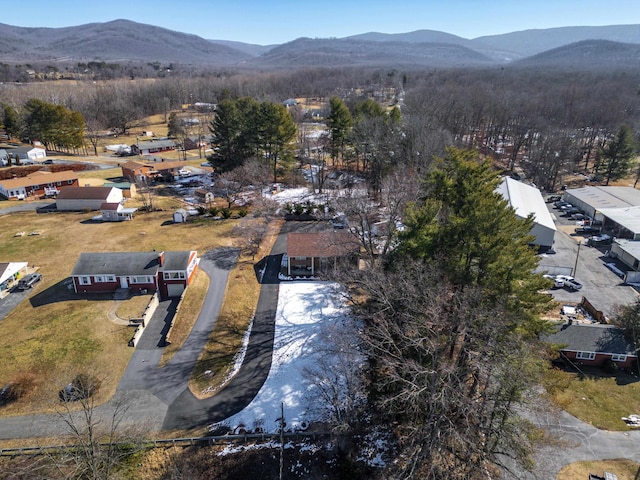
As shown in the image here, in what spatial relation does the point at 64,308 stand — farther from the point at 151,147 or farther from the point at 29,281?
the point at 151,147

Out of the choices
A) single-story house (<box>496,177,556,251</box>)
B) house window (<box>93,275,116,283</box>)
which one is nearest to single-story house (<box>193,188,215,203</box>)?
house window (<box>93,275,116,283</box>)

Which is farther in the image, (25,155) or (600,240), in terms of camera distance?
(25,155)

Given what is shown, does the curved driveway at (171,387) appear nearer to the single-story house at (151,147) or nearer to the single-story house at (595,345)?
the single-story house at (595,345)

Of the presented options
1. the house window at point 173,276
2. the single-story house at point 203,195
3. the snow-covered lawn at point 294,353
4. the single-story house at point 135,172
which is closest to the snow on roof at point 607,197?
the snow-covered lawn at point 294,353

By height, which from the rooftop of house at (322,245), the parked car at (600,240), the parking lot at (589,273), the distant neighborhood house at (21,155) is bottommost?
the parking lot at (589,273)

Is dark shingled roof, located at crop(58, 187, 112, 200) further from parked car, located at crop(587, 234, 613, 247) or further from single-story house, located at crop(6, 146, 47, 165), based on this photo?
parked car, located at crop(587, 234, 613, 247)

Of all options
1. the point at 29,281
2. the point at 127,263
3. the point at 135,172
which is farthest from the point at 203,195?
the point at 29,281

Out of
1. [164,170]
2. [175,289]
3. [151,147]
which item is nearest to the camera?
[175,289]
